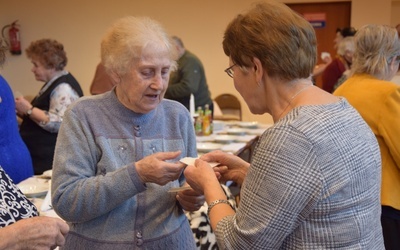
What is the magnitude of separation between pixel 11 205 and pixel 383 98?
1670 millimetres

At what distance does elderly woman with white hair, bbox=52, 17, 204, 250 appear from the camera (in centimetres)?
139

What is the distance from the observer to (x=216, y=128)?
4.41 meters

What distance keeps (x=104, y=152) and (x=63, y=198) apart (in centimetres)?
18

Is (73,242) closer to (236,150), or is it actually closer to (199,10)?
(236,150)

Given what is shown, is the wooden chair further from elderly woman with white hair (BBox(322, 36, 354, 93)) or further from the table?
the table

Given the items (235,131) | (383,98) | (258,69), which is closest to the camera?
(258,69)

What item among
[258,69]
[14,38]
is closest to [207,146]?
[258,69]

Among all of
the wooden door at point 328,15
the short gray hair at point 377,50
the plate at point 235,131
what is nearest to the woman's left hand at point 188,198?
the short gray hair at point 377,50

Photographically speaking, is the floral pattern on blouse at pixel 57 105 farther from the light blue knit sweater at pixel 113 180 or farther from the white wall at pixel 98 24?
the white wall at pixel 98 24

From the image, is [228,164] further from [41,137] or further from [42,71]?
[42,71]

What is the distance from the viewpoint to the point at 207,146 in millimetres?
Result: 3605

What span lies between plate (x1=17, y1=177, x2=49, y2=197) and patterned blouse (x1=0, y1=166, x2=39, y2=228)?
0.87 m

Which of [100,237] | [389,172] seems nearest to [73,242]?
[100,237]

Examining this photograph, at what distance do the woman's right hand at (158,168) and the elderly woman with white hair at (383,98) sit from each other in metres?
1.20
